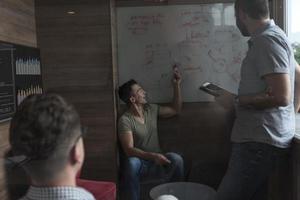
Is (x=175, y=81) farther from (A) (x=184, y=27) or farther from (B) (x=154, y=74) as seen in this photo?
(A) (x=184, y=27)

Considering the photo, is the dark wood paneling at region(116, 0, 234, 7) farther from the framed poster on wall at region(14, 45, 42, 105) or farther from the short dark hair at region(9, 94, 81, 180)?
the short dark hair at region(9, 94, 81, 180)

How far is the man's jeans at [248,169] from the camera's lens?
1839mm

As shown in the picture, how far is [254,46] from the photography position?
71.5 inches

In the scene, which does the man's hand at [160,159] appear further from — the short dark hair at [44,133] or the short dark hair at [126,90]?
the short dark hair at [44,133]

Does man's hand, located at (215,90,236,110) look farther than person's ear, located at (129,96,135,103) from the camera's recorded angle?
No

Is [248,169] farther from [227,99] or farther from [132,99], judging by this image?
[132,99]

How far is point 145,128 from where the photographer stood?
2908 millimetres

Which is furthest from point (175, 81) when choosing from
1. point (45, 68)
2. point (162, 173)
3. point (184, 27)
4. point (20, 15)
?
point (20, 15)

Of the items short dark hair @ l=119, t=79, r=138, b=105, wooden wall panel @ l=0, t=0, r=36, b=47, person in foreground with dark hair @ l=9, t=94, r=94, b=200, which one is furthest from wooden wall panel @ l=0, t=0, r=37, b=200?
person in foreground with dark hair @ l=9, t=94, r=94, b=200

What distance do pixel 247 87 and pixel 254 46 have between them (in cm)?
21

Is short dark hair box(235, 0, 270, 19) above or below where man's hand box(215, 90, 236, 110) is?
above

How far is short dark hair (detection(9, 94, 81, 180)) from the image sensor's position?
92 centimetres

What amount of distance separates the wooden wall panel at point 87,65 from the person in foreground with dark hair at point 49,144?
182 cm

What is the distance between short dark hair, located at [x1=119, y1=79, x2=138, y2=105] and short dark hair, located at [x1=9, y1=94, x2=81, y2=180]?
74.9 inches
